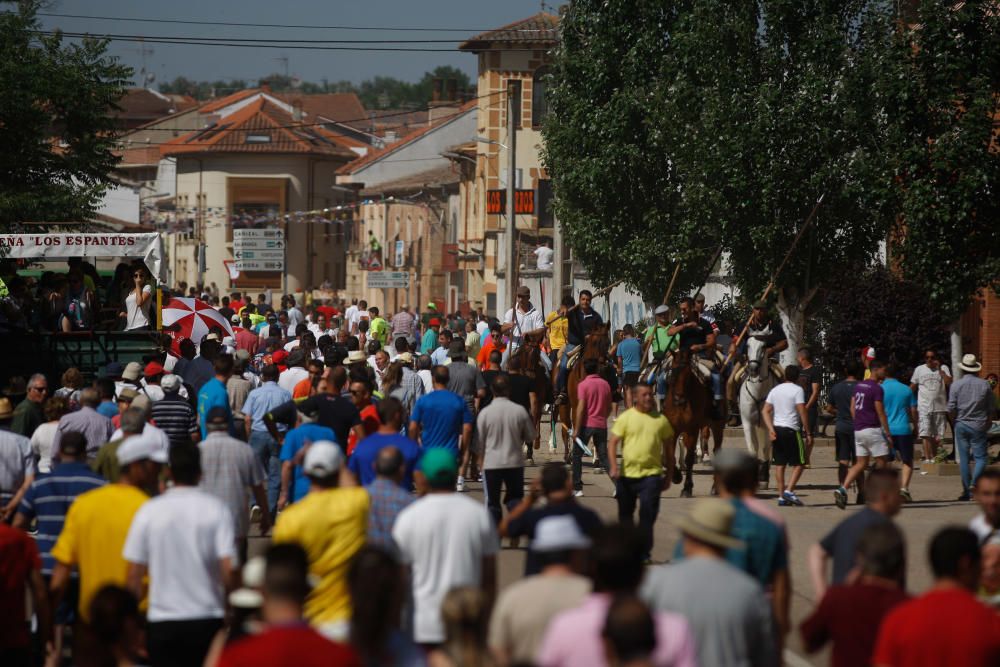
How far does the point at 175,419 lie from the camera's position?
14.0 meters

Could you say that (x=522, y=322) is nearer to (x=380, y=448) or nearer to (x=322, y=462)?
(x=380, y=448)

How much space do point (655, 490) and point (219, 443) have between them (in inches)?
167

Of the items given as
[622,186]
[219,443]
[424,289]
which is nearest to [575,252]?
[622,186]

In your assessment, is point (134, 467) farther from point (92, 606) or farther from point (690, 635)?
point (690, 635)

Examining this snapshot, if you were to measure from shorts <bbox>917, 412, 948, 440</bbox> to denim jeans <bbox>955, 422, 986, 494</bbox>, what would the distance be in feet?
11.4

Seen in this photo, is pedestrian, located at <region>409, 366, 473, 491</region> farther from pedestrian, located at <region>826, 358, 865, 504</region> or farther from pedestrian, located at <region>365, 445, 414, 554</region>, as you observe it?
pedestrian, located at <region>826, 358, 865, 504</region>

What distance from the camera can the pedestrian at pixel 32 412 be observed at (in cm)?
1506

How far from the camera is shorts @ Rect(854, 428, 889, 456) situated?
18.5 m

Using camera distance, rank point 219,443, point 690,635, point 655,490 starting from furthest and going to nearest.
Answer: point 655,490, point 219,443, point 690,635

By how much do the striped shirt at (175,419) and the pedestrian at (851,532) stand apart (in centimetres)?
704

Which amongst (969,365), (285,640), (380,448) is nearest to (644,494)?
(380,448)

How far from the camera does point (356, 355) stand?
1930 centimetres

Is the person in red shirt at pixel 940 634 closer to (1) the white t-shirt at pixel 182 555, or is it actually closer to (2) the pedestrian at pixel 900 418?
(1) the white t-shirt at pixel 182 555

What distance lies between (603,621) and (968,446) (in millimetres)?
14706
